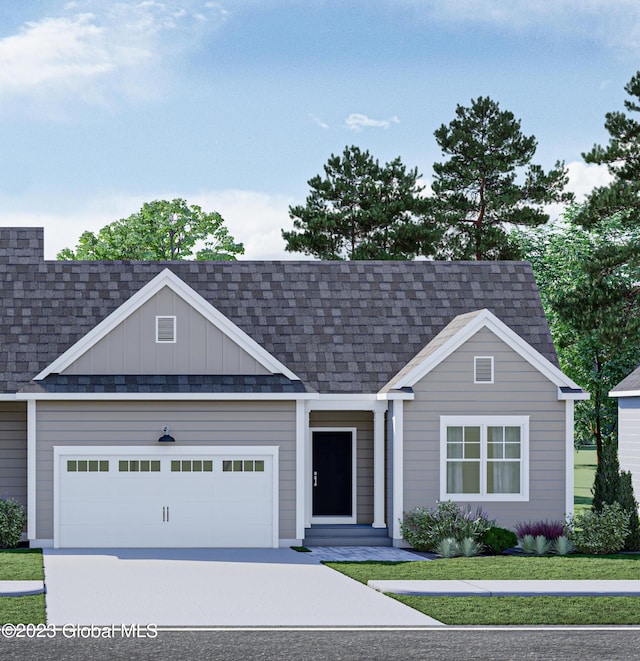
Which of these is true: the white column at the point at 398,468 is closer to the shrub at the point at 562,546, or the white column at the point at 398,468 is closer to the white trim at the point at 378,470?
the white trim at the point at 378,470

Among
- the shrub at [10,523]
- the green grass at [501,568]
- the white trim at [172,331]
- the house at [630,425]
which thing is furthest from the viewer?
the house at [630,425]

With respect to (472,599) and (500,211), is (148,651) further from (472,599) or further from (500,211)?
(500,211)

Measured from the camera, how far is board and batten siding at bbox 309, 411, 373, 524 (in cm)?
2766

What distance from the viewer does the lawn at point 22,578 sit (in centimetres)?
1536

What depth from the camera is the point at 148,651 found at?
1327 centimetres

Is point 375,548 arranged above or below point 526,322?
below

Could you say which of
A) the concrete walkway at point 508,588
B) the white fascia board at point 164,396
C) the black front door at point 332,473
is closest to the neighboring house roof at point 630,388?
the black front door at point 332,473

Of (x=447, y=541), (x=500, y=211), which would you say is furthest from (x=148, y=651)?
(x=500, y=211)

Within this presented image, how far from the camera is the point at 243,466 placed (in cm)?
2611

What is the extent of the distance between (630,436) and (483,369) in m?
10.1

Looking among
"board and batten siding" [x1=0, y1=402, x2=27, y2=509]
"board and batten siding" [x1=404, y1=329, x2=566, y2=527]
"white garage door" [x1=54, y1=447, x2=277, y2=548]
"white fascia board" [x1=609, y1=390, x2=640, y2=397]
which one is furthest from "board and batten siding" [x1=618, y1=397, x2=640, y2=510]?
"board and batten siding" [x1=0, y1=402, x2=27, y2=509]

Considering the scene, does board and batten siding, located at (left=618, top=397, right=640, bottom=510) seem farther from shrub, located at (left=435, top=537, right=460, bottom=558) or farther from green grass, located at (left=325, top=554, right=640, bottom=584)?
shrub, located at (left=435, top=537, right=460, bottom=558)

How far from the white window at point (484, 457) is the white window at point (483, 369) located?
83cm

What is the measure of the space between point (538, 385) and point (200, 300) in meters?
7.67
